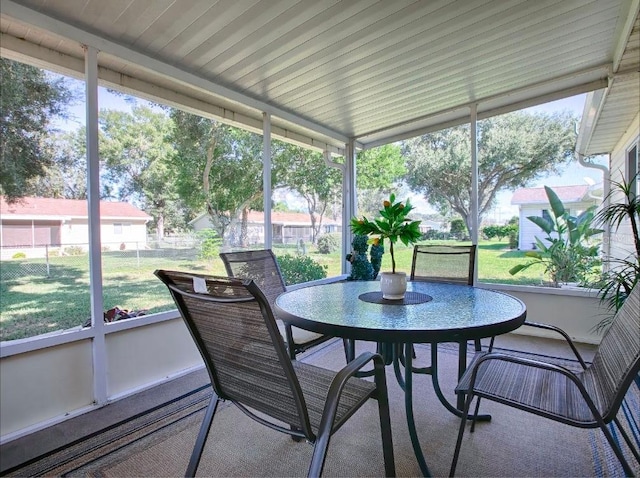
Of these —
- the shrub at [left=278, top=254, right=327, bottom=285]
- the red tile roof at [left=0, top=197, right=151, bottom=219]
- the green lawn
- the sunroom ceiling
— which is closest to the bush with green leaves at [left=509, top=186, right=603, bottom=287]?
the sunroom ceiling

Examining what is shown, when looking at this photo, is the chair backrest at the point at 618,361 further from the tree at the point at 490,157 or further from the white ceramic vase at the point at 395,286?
the tree at the point at 490,157

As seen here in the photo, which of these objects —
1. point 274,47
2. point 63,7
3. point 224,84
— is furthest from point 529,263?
point 63,7

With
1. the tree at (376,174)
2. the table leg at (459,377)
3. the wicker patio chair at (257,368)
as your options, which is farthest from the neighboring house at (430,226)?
the wicker patio chair at (257,368)

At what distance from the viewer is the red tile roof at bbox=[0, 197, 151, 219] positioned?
2.02 metres

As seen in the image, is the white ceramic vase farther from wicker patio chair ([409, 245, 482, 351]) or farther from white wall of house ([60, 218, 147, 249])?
white wall of house ([60, 218, 147, 249])

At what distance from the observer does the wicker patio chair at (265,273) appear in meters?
2.32

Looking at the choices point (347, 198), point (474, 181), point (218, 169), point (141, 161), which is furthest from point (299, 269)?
point (474, 181)

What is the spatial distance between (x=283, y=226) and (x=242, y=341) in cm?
294

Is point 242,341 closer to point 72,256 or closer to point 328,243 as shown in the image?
point 72,256

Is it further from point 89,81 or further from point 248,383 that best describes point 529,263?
point 89,81

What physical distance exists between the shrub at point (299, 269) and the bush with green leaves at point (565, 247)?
252 cm

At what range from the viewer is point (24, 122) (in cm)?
205

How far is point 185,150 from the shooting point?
3.02 meters

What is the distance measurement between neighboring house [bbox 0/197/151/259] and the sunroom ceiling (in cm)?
95
